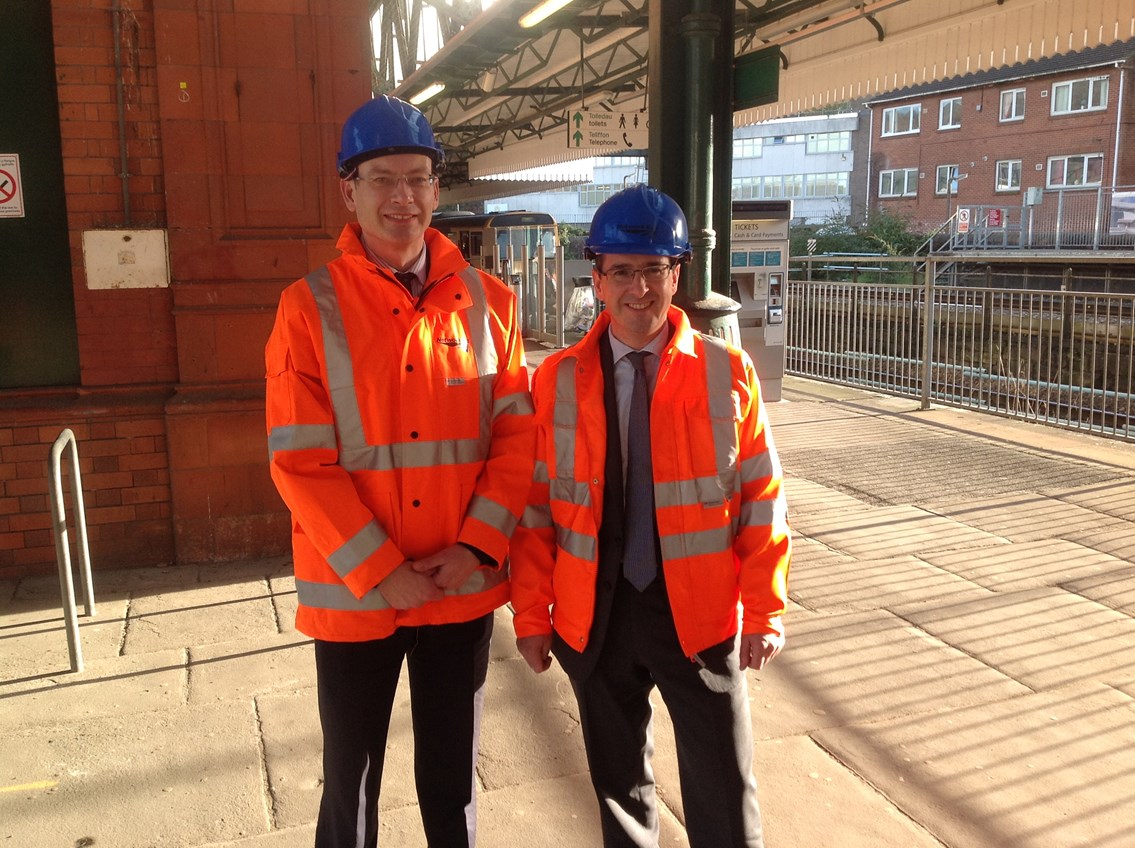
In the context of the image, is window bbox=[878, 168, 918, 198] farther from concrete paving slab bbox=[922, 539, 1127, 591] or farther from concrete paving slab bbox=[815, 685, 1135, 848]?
concrete paving slab bbox=[815, 685, 1135, 848]

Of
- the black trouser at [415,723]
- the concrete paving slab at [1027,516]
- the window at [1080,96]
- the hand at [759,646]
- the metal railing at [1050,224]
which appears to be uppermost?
the window at [1080,96]

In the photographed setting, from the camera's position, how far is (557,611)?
8.04 feet

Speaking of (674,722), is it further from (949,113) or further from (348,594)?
(949,113)

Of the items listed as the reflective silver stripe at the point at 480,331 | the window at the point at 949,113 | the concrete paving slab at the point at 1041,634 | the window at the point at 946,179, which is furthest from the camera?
the window at the point at 949,113

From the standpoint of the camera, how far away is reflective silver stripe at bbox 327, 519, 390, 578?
2.21m

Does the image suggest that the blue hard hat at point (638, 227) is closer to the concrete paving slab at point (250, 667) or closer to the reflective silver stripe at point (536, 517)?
the reflective silver stripe at point (536, 517)

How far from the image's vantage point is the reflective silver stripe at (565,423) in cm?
238

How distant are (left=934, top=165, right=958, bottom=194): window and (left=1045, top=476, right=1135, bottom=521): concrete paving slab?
117 ft

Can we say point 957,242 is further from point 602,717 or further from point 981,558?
point 602,717

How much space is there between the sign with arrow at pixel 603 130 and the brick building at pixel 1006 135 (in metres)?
19.3

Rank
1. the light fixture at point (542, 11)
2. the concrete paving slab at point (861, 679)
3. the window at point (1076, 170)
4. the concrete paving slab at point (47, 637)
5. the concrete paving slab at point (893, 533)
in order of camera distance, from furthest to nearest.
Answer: the window at point (1076, 170) → the light fixture at point (542, 11) → the concrete paving slab at point (893, 533) → the concrete paving slab at point (47, 637) → the concrete paving slab at point (861, 679)

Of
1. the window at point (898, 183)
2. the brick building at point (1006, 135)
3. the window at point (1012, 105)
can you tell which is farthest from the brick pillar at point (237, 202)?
the window at point (898, 183)

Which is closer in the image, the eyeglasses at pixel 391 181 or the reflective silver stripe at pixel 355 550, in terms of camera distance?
the reflective silver stripe at pixel 355 550

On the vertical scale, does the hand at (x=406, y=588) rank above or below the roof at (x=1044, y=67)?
below
